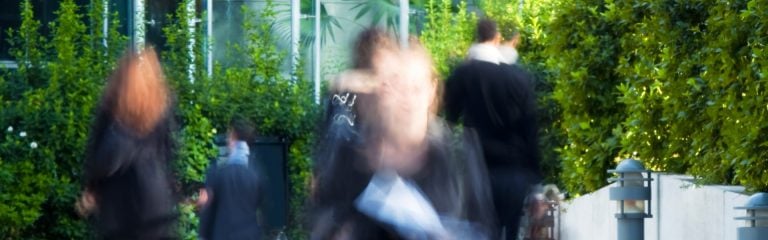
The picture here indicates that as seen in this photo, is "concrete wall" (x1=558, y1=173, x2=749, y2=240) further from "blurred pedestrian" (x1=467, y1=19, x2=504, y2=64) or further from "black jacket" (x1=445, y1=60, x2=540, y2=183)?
"blurred pedestrian" (x1=467, y1=19, x2=504, y2=64)

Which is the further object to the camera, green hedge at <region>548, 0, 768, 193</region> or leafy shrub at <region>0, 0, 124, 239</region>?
leafy shrub at <region>0, 0, 124, 239</region>

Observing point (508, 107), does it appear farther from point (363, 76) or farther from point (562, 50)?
point (562, 50)

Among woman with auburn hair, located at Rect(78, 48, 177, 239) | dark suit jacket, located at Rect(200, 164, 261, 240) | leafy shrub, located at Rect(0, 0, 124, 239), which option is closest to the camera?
woman with auburn hair, located at Rect(78, 48, 177, 239)

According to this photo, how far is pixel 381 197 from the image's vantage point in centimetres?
760

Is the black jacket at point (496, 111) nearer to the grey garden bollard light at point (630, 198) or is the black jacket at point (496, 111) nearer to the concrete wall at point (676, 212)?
the grey garden bollard light at point (630, 198)

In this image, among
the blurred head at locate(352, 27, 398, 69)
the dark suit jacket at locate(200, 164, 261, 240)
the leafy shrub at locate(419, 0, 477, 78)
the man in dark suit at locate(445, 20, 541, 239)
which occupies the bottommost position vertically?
the dark suit jacket at locate(200, 164, 261, 240)

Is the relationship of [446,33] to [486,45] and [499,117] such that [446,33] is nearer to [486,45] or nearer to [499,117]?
[486,45]

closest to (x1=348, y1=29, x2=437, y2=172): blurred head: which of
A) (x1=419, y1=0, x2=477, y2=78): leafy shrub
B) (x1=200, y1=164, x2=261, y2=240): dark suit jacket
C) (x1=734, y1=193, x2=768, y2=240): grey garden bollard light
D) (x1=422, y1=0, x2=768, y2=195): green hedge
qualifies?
(x1=734, y1=193, x2=768, y2=240): grey garden bollard light

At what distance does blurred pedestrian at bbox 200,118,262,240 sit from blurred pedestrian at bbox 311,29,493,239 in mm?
6013

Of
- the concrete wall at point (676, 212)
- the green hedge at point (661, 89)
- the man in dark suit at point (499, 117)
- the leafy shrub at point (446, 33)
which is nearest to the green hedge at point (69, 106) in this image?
the leafy shrub at point (446, 33)

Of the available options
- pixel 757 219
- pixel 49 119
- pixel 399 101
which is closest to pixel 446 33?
pixel 49 119

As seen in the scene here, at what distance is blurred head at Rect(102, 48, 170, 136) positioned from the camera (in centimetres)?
941

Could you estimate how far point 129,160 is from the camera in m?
9.41

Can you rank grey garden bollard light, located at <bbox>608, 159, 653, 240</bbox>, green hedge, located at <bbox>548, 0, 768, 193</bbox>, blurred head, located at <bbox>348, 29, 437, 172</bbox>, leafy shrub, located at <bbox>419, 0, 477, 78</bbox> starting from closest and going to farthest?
blurred head, located at <bbox>348, 29, 437, 172</bbox> → green hedge, located at <bbox>548, 0, 768, 193</bbox> → grey garden bollard light, located at <bbox>608, 159, 653, 240</bbox> → leafy shrub, located at <bbox>419, 0, 477, 78</bbox>
